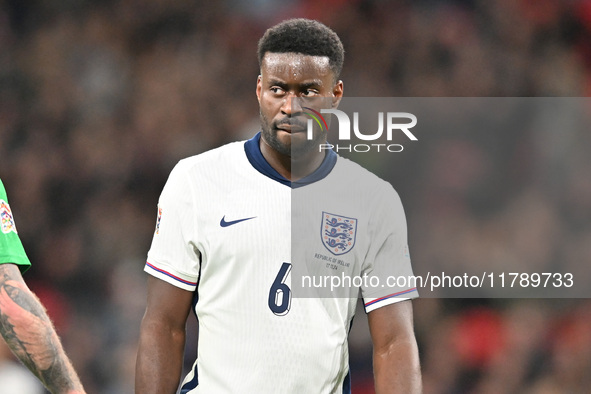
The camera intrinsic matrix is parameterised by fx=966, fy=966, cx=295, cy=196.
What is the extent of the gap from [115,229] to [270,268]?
3023mm

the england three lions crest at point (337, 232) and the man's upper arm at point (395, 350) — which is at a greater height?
A: the england three lions crest at point (337, 232)

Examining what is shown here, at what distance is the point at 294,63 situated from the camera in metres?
3.68

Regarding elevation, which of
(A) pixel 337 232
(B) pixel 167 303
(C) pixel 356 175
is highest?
(C) pixel 356 175

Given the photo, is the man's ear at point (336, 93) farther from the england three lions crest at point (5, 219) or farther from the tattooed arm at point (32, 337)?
the tattooed arm at point (32, 337)

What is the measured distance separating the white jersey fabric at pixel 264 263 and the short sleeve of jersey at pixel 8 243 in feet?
2.37

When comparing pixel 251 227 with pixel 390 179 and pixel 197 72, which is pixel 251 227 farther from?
pixel 197 72

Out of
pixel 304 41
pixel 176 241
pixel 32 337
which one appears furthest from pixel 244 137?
pixel 32 337

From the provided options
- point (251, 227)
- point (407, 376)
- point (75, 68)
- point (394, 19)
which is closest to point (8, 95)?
point (75, 68)

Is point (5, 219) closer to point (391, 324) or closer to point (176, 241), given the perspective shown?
point (176, 241)

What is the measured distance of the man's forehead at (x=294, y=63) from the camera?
12.1ft

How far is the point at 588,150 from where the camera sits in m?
6.36

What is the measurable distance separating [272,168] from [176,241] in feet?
1.57

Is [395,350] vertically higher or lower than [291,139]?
lower

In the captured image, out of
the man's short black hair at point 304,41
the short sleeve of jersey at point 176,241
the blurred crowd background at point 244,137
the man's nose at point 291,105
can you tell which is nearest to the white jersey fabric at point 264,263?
the short sleeve of jersey at point 176,241
